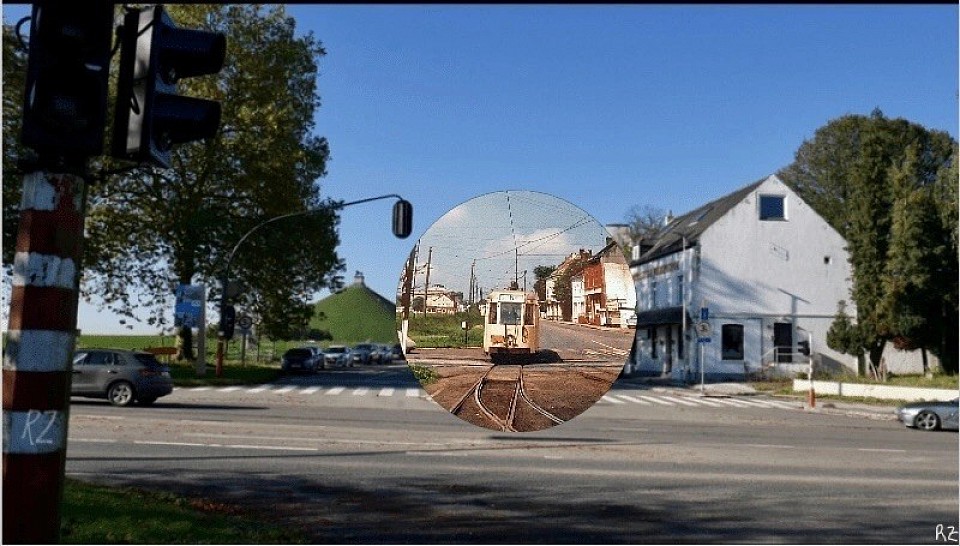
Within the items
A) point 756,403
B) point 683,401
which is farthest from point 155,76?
point 756,403

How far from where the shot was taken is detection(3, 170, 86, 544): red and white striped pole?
8.77 feet

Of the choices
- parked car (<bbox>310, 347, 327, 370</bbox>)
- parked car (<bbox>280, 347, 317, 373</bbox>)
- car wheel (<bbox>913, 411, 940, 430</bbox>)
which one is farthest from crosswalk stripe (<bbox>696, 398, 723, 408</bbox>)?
parked car (<bbox>310, 347, 327, 370</bbox>)

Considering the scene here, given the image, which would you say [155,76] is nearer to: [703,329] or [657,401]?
[703,329]

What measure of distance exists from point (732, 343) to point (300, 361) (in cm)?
2007

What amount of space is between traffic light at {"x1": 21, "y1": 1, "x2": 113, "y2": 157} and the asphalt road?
2.22 metres

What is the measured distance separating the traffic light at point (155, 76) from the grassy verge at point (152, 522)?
499 cm

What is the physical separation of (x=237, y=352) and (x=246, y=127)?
28255 mm

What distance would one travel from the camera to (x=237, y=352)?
55062 mm

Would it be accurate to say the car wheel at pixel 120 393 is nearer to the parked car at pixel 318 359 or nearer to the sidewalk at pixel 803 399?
the sidewalk at pixel 803 399

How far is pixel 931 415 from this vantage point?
2366 cm

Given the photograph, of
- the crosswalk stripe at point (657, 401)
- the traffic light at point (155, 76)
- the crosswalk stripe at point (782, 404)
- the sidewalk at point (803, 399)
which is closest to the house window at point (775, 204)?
the sidewalk at point (803, 399)

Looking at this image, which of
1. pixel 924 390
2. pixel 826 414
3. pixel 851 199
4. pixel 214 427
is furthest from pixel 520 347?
pixel 851 199

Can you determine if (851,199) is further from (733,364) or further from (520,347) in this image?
(520,347)

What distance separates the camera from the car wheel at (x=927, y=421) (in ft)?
77.0
